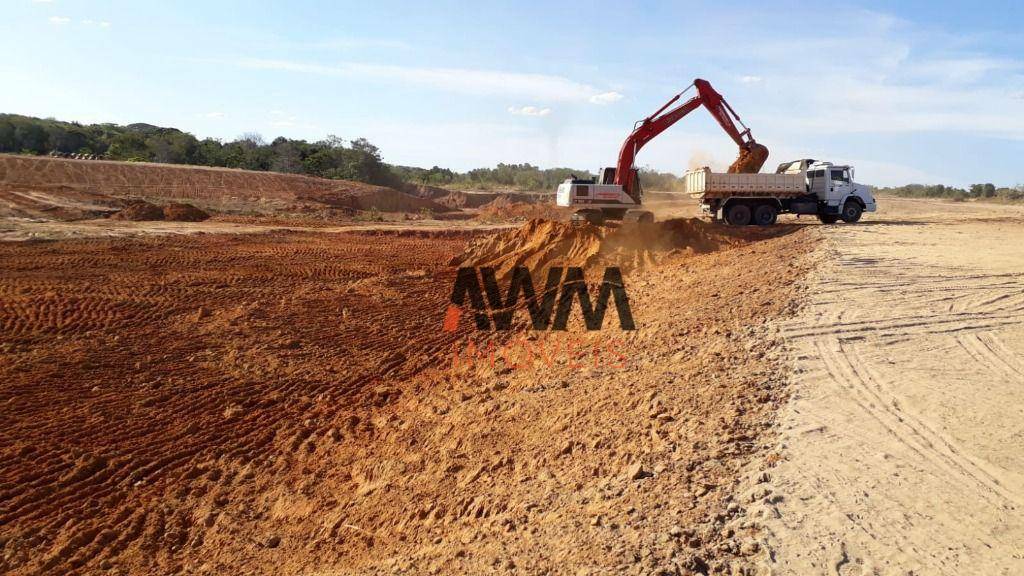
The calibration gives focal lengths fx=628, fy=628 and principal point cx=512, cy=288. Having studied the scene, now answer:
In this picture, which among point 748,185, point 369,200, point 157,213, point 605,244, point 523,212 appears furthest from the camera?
point 369,200

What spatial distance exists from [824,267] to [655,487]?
755 cm

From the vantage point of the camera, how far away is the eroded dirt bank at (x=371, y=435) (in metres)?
4.46

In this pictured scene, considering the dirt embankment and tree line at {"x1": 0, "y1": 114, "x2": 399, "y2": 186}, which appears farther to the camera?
tree line at {"x1": 0, "y1": 114, "x2": 399, "y2": 186}

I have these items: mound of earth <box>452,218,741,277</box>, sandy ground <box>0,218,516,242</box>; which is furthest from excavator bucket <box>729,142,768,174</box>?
sandy ground <box>0,218,516,242</box>

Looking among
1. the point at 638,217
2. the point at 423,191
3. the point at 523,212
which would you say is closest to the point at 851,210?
the point at 638,217

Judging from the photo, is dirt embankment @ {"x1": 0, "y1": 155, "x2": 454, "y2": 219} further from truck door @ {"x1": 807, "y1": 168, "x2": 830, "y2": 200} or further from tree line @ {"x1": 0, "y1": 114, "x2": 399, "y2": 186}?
truck door @ {"x1": 807, "y1": 168, "x2": 830, "y2": 200}

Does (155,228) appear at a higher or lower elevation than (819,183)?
lower

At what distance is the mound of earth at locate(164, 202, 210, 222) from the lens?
24453 mm

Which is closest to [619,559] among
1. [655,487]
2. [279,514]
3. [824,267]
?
[655,487]

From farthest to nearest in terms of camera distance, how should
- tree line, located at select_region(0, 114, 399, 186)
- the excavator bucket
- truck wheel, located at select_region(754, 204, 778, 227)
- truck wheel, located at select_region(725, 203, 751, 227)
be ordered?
tree line, located at select_region(0, 114, 399, 186) < the excavator bucket < truck wheel, located at select_region(754, 204, 778, 227) < truck wheel, located at select_region(725, 203, 751, 227)

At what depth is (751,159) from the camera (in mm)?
17922

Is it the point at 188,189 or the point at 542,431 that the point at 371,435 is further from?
the point at 188,189

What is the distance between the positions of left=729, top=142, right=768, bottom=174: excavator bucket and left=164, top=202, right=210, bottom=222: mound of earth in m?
20.1

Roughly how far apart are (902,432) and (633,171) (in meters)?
12.9
